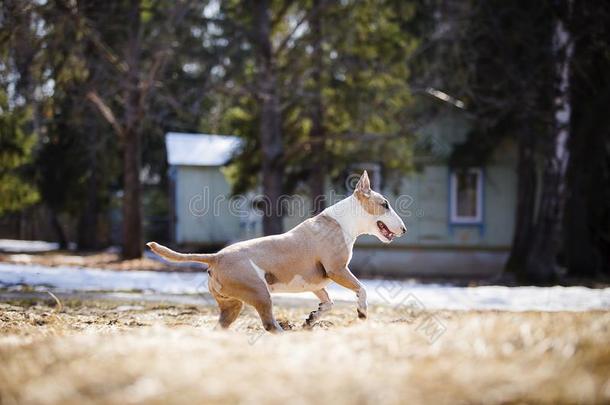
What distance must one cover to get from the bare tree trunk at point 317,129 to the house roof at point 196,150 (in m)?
6.71

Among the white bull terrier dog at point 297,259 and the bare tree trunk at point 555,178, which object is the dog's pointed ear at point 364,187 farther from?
the bare tree trunk at point 555,178

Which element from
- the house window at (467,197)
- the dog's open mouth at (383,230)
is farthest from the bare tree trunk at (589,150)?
the dog's open mouth at (383,230)

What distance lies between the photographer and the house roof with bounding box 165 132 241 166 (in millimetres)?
26938

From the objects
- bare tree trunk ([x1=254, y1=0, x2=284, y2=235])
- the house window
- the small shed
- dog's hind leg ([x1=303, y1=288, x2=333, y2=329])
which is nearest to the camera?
dog's hind leg ([x1=303, y1=288, x2=333, y2=329])

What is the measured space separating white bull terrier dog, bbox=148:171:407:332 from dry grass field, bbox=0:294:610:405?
1.73 m

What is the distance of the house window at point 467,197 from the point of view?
23750 millimetres

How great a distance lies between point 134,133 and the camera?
19.5 meters

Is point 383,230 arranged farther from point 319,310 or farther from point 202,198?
point 202,198

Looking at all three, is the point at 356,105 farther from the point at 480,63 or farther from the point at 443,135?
the point at 443,135

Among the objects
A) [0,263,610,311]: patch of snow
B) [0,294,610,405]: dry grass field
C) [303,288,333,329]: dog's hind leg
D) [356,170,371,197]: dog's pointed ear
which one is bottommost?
[0,263,610,311]: patch of snow

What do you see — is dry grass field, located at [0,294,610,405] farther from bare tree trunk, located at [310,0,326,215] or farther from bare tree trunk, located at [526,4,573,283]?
bare tree trunk, located at [310,0,326,215]

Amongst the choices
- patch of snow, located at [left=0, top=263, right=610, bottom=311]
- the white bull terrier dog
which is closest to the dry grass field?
the white bull terrier dog

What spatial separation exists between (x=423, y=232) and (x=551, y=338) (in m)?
19.2

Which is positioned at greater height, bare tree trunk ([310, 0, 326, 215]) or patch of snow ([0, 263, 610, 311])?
bare tree trunk ([310, 0, 326, 215])
